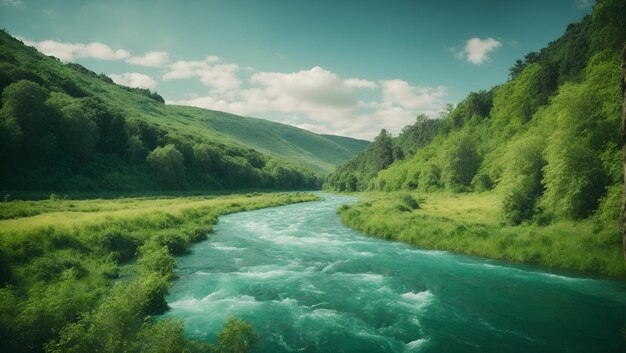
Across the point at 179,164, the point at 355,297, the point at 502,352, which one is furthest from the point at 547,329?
the point at 179,164

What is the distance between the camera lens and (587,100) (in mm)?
37625

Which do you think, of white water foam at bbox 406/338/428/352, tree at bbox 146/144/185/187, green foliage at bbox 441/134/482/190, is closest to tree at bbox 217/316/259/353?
white water foam at bbox 406/338/428/352

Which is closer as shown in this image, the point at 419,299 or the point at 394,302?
the point at 394,302

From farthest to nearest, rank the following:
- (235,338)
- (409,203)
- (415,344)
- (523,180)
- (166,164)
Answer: (166,164)
(409,203)
(523,180)
(415,344)
(235,338)

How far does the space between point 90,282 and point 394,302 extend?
76.3 feet

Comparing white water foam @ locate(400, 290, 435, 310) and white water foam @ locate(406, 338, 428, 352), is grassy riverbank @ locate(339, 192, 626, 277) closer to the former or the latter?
white water foam @ locate(400, 290, 435, 310)

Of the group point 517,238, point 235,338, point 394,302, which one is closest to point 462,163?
point 517,238

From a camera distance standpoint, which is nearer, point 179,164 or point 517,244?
point 517,244

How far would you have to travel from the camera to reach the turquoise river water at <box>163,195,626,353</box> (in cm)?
1845

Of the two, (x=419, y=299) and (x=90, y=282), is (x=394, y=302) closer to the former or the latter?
(x=419, y=299)

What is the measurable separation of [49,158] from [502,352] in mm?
99210

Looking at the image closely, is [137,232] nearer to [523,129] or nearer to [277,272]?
[277,272]

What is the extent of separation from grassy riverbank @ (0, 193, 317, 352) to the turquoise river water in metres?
3.00

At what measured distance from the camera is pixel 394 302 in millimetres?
24000
